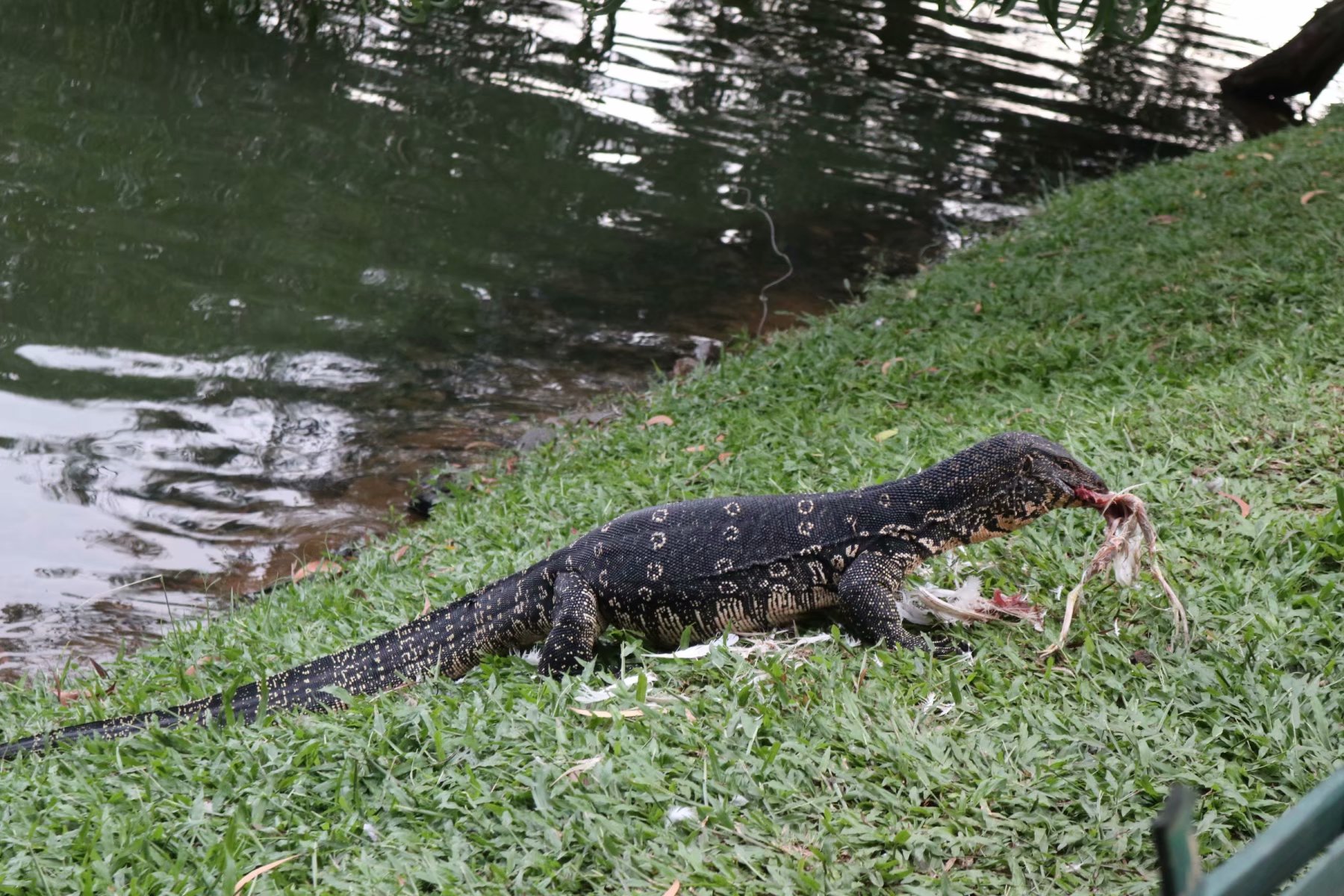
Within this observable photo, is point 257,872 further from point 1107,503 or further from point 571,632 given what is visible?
point 1107,503

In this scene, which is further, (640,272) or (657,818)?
(640,272)

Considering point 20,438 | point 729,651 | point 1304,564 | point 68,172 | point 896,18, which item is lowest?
point 20,438

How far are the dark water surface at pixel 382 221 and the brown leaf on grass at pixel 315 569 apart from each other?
43cm

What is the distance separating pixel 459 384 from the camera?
9.23m

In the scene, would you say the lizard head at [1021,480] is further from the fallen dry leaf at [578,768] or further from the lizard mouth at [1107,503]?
the fallen dry leaf at [578,768]

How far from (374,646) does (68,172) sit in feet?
30.5

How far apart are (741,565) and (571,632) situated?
26.1 inches

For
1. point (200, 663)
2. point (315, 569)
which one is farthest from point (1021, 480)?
point (315, 569)

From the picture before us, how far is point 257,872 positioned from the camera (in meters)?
2.99

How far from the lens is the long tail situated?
13.3ft

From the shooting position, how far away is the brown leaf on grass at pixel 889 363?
7.50 meters

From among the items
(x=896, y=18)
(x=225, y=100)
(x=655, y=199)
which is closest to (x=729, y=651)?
(x=655, y=199)

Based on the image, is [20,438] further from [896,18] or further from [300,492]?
[896,18]

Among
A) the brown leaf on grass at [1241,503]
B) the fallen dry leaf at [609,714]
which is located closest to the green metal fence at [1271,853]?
the fallen dry leaf at [609,714]
